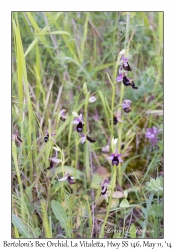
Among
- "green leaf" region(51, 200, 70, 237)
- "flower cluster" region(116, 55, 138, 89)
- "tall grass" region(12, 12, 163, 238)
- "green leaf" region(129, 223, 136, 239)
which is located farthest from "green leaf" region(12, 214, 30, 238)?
"flower cluster" region(116, 55, 138, 89)

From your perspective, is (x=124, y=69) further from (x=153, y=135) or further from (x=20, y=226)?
(x=20, y=226)

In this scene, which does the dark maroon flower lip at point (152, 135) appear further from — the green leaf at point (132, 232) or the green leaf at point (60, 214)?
the green leaf at point (60, 214)

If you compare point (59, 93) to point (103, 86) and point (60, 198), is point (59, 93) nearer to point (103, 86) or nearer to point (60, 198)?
point (103, 86)

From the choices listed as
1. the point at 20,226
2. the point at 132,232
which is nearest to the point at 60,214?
the point at 20,226

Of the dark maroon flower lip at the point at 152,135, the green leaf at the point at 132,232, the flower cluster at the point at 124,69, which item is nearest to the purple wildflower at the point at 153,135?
the dark maroon flower lip at the point at 152,135

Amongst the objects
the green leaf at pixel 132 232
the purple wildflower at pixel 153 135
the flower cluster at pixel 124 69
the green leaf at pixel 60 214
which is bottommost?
the green leaf at pixel 132 232

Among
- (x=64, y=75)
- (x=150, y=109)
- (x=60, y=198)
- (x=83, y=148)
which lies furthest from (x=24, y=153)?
(x=150, y=109)
